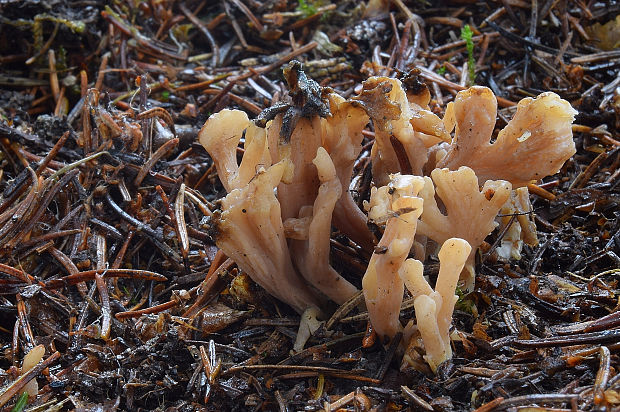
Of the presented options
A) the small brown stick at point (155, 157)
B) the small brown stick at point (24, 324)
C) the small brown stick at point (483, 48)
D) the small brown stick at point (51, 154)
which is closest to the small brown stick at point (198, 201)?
the small brown stick at point (155, 157)

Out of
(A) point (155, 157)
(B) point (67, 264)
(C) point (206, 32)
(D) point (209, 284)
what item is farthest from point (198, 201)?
(C) point (206, 32)

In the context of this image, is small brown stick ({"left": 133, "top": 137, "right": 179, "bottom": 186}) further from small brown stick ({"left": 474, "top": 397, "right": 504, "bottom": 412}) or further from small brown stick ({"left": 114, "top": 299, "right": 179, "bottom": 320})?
small brown stick ({"left": 474, "top": 397, "right": 504, "bottom": 412})

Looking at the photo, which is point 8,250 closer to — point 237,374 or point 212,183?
point 212,183

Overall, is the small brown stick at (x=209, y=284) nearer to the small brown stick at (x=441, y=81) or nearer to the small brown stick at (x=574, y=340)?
the small brown stick at (x=574, y=340)

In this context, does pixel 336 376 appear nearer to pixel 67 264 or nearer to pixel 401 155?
pixel 401 155

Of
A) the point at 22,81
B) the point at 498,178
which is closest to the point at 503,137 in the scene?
the point at 498,178

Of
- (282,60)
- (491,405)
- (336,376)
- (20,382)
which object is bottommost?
(336,376)
